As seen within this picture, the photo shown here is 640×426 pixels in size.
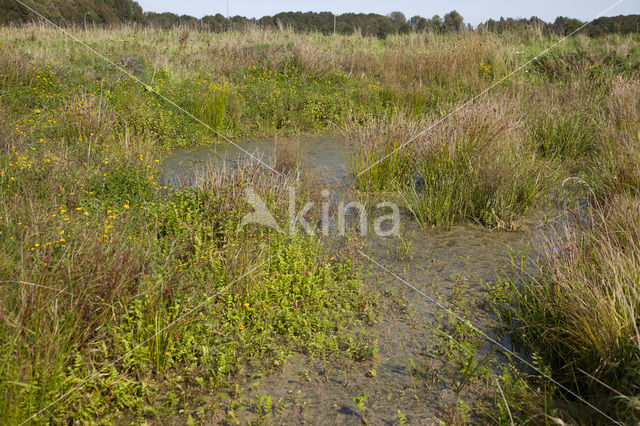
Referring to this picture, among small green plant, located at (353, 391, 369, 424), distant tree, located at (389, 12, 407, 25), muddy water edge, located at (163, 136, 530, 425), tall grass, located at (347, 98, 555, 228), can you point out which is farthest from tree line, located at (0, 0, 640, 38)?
small green plant, located at (353, 391, 369, 424)

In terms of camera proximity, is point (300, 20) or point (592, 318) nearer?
point (592, 318)

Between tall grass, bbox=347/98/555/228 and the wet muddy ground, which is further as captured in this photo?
tall grass, bbox=347/98/555/228

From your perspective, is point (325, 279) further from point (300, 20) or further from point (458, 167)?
point (300, 20)

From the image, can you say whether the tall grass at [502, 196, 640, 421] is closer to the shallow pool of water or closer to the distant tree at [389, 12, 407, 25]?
the shallow pool of water

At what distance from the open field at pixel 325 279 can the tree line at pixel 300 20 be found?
9163 mm

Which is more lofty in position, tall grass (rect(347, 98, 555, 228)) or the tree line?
the tree line

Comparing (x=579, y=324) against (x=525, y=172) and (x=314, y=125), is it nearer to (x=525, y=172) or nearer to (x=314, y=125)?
(x=525, y=172)

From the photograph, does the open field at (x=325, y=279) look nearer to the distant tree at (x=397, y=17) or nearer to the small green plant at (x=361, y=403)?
the small green plant at (x=361, y=403)

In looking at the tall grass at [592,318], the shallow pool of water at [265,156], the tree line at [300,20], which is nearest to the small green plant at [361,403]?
the tall grass at [592,318]

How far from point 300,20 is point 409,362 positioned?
38.7m

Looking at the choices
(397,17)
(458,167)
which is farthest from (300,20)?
(458,167)

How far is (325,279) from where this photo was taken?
3.95 meters

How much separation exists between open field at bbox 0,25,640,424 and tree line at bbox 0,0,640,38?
916 centimetres

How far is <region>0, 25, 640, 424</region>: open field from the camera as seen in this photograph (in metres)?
2.65
